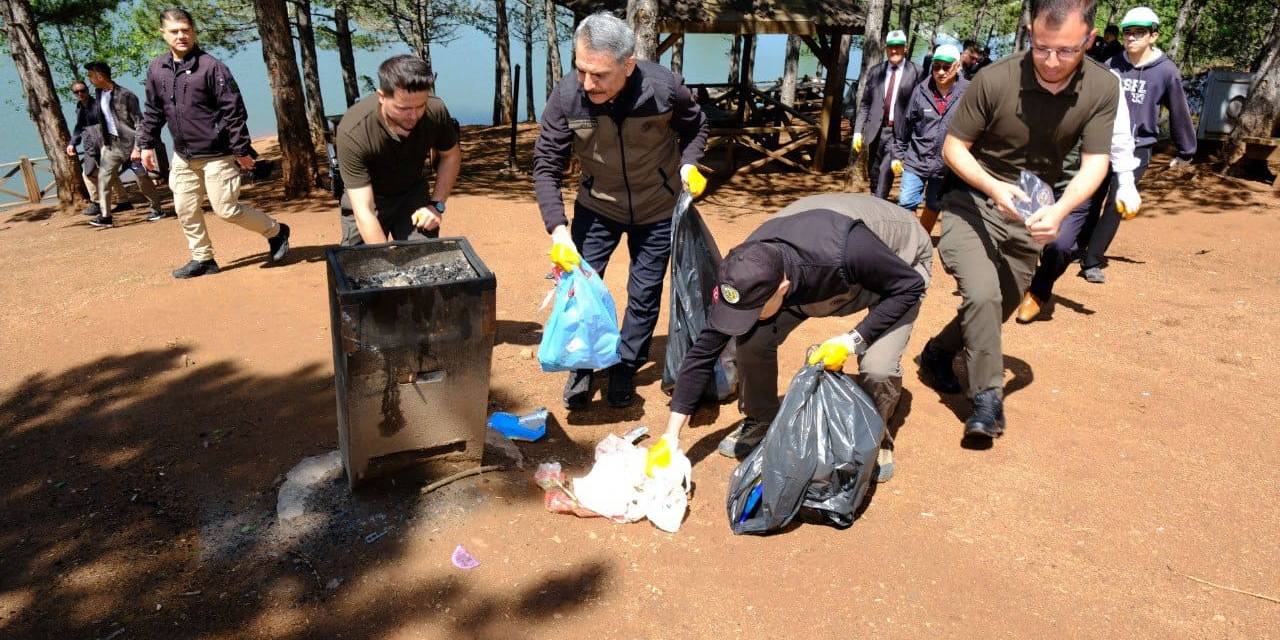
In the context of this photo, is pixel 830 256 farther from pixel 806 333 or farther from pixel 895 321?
pixel 806 333

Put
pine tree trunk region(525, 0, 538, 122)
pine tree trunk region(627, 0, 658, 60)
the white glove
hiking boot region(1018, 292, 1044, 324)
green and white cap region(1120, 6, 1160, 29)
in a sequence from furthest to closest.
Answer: pine tree trunk region(525, 0, 538, 122)
pine tree trunk region(627, 0, 658, 60)
green and white cap region(1120, 6, 1160, 29)
hiking boot region(1018, 292, 1044, 324)
the white glove

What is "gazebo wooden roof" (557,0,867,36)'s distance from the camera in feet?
29.5

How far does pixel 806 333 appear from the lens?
4746mm

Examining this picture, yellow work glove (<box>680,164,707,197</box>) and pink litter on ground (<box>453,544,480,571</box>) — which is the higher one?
yellow work glove (<box>680,164,707,197</box>)

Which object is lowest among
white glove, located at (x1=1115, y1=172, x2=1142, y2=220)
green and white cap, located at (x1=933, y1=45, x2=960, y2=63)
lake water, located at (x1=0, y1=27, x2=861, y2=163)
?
lake water, located at (x1=0, y1=27, x2=861, y2=163)

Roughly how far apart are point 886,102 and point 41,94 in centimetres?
825

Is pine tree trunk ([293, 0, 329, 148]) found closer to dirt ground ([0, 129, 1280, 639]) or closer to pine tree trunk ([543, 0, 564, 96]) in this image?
pine tree trunk ([543, 0, 564, 96])

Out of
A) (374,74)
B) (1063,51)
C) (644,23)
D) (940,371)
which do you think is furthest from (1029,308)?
(374,74)

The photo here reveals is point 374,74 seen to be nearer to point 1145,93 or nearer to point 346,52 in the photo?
point 346,52

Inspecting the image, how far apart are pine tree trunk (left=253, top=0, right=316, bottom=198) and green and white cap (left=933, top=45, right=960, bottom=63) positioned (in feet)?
20.3

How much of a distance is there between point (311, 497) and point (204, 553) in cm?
40

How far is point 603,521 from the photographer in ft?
9.64

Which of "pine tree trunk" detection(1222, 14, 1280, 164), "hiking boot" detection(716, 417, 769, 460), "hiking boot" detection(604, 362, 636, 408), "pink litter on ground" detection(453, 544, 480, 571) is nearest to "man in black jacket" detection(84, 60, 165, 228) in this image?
"hiking boot" detection(604, 362, 636, 408)

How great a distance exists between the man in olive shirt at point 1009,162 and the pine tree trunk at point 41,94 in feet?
28.2
